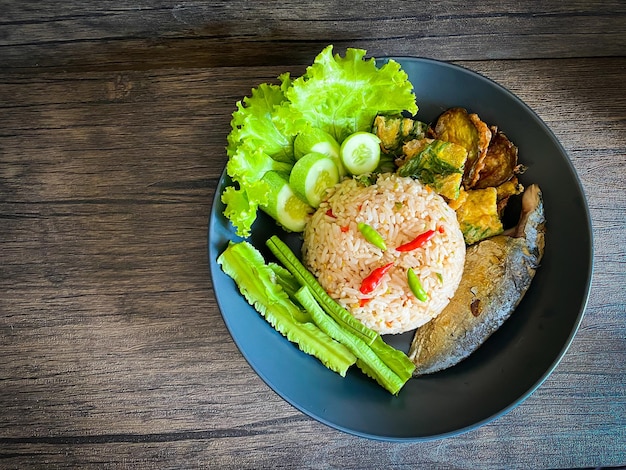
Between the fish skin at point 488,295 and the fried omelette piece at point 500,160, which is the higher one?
the fried omelette piece at point 500,160

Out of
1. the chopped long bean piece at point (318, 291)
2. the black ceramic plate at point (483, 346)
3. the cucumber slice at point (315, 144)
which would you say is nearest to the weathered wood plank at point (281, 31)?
the black ceramic plate at point (483, 346)

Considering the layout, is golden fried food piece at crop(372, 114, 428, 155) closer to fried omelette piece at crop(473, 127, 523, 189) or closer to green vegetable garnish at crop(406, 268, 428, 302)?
fried omelette piece at crop(473, 127, 523, 189)

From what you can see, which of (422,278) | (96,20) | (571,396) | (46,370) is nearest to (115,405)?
(46,370)

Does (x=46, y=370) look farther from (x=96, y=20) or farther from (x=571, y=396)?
(x=571, y=396)

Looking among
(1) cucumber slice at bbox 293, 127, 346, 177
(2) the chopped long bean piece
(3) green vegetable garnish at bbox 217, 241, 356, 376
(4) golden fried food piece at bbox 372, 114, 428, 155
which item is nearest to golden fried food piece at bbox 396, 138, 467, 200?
(4) golden fried food piece at bbox 372, 114, 428, 155

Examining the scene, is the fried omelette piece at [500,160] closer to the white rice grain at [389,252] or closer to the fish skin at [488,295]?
the fish skin at [488,295]

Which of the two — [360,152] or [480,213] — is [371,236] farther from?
[480,213]

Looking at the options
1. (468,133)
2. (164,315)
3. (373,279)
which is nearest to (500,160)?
(468,133)
